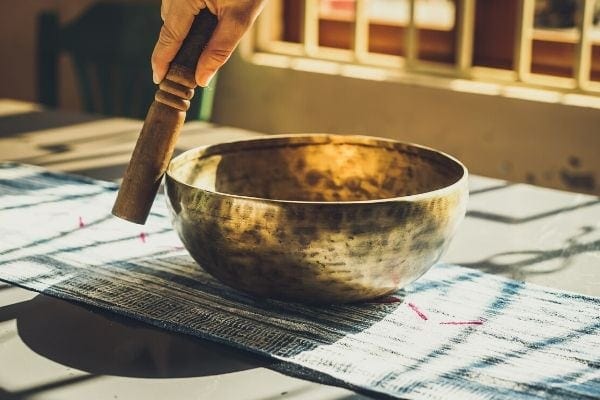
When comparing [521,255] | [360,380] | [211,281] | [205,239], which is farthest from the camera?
[521,255]

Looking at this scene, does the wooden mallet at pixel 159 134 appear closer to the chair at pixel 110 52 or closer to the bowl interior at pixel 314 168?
the bowl interior at pixel 314 168

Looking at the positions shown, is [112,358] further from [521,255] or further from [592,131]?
[592,131]

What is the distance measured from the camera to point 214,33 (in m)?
0.96

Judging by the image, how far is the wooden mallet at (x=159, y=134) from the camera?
3.14ft

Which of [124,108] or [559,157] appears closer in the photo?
[124,108]

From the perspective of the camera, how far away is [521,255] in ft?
3.60

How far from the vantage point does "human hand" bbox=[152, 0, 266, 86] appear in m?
0.95

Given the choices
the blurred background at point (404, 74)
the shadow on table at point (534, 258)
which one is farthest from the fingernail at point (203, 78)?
the blurred background at point (404, 74)

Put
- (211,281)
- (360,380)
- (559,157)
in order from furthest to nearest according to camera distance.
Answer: (559,157) → (211,281) → (360,380)

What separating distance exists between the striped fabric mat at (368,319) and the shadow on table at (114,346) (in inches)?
0.6

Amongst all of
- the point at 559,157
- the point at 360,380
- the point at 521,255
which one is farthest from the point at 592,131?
the point at 360,380

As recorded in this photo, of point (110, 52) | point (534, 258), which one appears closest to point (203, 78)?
point (534, 258)

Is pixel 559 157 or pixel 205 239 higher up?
pixel 205 239

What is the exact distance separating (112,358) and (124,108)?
1711mm
